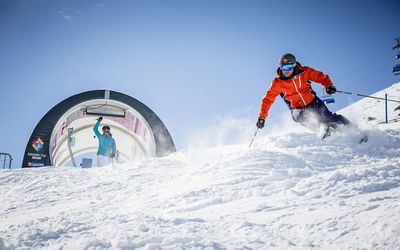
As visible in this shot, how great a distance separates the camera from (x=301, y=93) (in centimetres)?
465

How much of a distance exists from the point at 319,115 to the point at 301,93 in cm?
49

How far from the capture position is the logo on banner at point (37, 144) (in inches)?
290

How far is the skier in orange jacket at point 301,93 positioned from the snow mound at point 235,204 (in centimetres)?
73

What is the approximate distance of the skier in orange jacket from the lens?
448cm

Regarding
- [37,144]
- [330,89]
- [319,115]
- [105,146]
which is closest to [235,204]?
[319,115]

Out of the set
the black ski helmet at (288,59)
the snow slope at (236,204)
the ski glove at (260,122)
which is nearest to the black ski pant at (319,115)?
the snow slope at (236,204)

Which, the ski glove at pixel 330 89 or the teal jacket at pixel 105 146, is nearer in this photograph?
the ski glove at pixel 330 89

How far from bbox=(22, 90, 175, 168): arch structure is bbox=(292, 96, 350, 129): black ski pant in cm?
450

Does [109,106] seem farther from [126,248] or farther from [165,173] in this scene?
[126,248]

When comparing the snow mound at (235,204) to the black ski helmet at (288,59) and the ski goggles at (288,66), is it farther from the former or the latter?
the black ski helmet at (288,59)

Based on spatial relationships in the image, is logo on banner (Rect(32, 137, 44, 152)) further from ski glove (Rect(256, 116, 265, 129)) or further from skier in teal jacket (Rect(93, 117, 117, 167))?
ski glove (Rect(256, 116, 265, 129))

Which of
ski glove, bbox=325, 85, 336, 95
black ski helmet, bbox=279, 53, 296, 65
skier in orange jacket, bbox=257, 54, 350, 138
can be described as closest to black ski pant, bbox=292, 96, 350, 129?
skier in orange jacket, bbox=257, 54, 350, 138

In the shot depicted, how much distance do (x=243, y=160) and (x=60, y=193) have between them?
2.40 m

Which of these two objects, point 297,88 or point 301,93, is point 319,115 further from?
point 297,88
